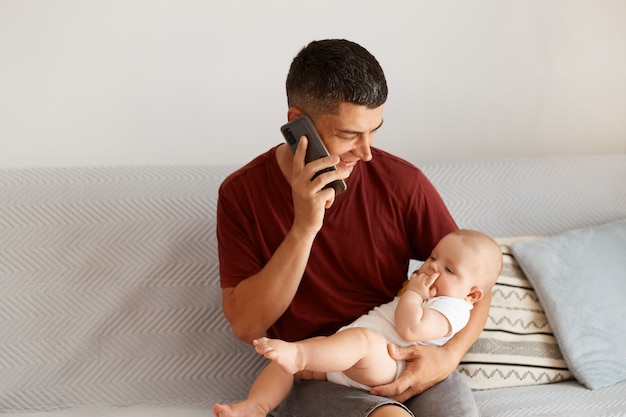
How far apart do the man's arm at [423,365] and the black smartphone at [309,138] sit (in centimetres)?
39

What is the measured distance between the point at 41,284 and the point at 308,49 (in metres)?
0.93

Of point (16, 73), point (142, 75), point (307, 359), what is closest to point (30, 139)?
point (16, 73)

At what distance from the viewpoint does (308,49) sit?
181 centimetres

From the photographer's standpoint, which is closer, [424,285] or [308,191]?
[308,191]

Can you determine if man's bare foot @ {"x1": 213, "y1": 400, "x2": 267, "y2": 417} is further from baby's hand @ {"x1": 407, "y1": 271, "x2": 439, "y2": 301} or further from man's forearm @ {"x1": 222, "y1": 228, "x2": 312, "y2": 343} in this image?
baby's hand @ {"x1": 407, "y1": 271, "x2": 439, "y2": 301}

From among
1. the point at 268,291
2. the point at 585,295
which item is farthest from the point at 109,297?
the point at 585,295

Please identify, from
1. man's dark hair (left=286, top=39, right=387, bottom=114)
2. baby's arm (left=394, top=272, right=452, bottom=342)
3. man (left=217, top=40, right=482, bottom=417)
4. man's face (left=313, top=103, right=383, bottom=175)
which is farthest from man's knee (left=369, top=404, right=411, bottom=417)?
man's dark hair (left=286, top=39, right=387, bottom=114)

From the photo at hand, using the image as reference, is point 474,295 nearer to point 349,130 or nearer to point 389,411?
point 389,411

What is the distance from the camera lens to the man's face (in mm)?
1744

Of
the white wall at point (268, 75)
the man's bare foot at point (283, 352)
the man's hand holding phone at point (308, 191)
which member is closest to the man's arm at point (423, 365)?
the man's bare foot at point (283, 352)

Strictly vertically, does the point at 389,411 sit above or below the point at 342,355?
below

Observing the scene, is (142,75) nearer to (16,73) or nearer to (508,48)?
(16,73)

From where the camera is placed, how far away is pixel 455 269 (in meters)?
1.87

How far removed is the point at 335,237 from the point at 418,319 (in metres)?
0.29
